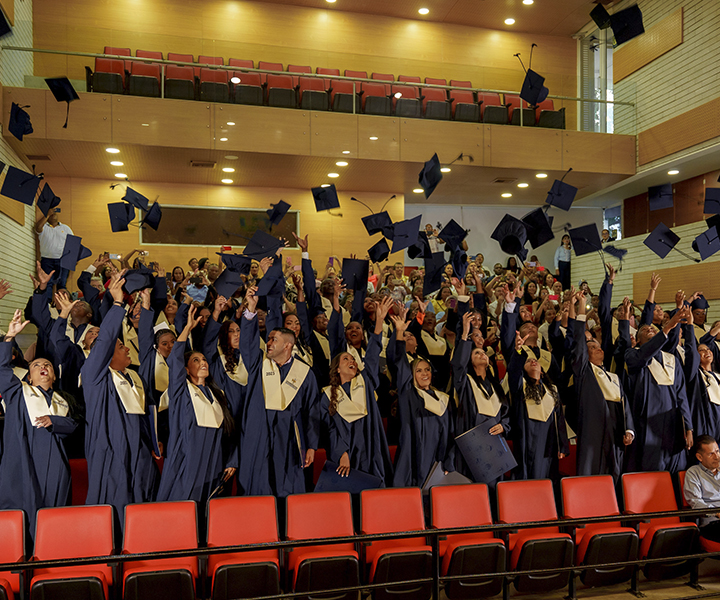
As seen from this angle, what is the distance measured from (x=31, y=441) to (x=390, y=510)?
2.33m

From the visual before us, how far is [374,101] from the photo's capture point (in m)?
10.4

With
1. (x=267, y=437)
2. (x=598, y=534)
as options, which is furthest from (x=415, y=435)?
(x=598, y=534)

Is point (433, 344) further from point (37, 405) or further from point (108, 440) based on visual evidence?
point (37, 405)

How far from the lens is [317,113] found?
33.2ft

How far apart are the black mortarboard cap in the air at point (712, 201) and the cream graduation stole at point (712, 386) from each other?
228cm

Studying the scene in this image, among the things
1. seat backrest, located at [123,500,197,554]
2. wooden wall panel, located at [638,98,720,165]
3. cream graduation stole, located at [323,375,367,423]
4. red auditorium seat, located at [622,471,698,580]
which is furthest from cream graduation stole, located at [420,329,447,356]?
wooden wall panel, located at [638,98,720,165]

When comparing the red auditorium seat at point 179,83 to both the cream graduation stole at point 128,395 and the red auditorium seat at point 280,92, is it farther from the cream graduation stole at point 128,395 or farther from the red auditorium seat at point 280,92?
the cream graduation stole at point 128,395

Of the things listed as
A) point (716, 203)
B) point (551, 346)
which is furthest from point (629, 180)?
point (551, 346)

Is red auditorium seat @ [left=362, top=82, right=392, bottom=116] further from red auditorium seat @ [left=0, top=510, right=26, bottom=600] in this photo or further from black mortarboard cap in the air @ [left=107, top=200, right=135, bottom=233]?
red auditorium seat @ [left=0, top=510, right=26, bottom=600]

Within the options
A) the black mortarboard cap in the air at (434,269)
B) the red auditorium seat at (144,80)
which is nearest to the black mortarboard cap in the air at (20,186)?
the red auditorium seat at (144,80)

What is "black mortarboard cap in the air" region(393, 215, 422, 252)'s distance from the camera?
5961mm

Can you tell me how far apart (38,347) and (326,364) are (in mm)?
2415

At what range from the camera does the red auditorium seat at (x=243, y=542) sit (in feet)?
10.5

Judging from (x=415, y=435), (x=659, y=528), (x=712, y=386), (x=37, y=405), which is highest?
(x=37, y=405)
